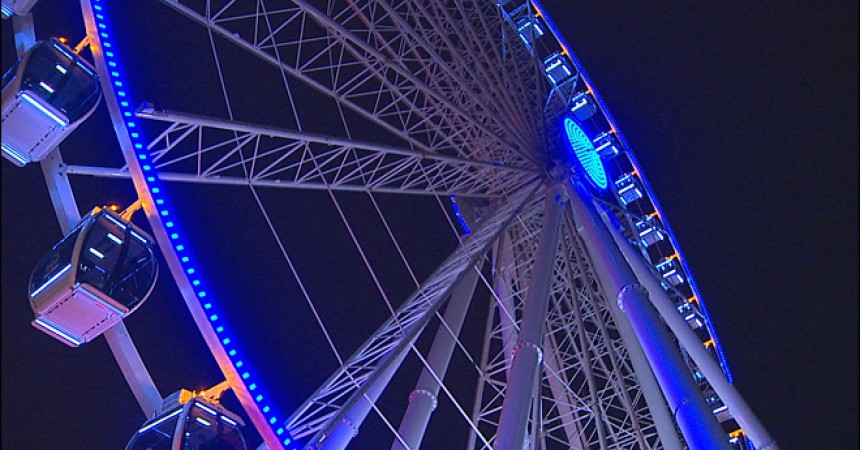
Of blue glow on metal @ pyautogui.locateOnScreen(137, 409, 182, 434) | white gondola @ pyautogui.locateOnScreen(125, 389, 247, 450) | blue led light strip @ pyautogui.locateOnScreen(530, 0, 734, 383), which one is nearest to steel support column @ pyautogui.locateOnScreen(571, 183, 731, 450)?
blue led light strip @ pyautogui.locateOnScreen(530, 0, 734, 383)

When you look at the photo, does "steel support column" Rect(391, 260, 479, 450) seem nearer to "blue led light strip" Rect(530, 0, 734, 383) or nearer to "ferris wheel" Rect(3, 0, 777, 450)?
"ferris wheel" Rect(3, 0, 777, 450)

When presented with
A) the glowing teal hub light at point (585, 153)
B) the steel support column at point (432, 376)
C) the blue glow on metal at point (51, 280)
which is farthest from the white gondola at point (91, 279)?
the glowing teal hub light at point (585, 153)

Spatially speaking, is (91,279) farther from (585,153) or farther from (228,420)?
(585,153)

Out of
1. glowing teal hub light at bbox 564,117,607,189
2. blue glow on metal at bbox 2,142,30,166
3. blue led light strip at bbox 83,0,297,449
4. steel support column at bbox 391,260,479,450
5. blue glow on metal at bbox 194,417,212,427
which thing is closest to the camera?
blue led light strip at bbox 83,0,297,449

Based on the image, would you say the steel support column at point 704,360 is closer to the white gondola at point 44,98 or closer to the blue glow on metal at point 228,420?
the blue glow on metal at point 228,420

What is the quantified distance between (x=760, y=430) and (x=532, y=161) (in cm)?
608

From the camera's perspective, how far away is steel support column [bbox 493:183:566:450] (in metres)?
9.00

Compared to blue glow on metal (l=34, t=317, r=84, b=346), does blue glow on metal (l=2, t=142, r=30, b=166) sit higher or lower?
higher

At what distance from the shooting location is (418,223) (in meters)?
23.1

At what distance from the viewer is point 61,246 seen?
7918 millimetres

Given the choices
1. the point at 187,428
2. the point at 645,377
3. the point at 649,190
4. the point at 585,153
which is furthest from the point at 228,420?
the point at 649,190

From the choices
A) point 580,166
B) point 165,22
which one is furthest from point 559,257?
point 165,22

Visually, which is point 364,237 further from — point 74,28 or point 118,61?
point 118,61

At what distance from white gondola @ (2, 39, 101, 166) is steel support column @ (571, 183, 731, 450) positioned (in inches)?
278
